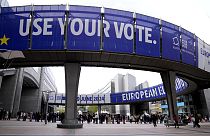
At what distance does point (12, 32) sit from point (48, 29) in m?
3.08

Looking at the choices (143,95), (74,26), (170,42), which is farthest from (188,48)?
(143,95)

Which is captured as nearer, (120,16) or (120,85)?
(120,16)

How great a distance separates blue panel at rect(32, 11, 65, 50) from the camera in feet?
64.1

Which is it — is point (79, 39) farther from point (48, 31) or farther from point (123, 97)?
point (123, 97)

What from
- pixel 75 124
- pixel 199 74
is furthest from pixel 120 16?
pixel 199 74

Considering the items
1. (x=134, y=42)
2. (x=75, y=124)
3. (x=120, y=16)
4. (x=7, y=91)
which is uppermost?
(x=120, y=16)

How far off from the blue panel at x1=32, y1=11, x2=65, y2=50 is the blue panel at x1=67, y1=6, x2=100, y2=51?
85cm

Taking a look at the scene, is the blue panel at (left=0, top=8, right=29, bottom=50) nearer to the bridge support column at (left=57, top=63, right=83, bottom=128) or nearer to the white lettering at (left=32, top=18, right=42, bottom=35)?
the white lettering at (left=32, top=18, right=42, bottom=35)

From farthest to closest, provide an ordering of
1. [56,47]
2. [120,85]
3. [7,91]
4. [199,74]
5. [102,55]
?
[120,85]
[7,91]
[199,74]
[102,55]
[56,47]

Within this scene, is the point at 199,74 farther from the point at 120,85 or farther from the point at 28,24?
the point at 120,85

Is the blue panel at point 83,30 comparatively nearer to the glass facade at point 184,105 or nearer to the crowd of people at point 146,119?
the crowd of people at point 146,119

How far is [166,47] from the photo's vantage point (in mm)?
23062

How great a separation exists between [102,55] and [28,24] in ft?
22.9

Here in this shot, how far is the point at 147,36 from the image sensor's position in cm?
2197
